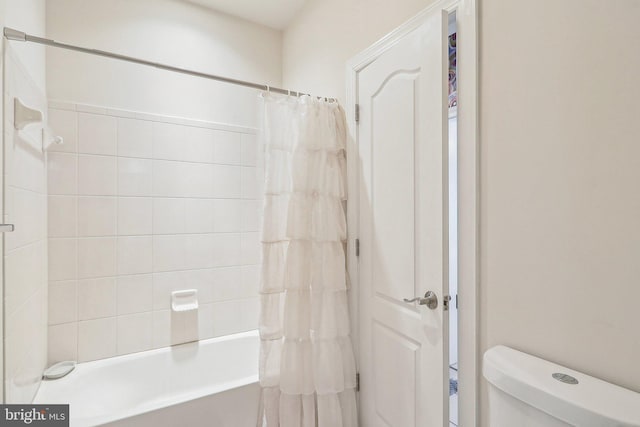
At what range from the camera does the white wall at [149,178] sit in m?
1.84

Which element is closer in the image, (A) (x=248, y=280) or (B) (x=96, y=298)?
(B) (x=96, y=298)

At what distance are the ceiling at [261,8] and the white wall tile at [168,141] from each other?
933 millimetres

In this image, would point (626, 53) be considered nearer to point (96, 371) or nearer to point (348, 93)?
point (348, 93)

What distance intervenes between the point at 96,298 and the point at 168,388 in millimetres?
725

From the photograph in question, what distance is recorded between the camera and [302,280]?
1.60 meters

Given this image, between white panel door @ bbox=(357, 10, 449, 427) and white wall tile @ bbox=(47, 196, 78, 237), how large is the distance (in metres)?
1.69

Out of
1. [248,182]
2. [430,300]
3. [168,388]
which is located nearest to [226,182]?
[248,182]

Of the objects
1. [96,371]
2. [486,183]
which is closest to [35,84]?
[96,371]

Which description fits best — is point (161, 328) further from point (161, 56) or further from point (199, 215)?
point (161, 56)

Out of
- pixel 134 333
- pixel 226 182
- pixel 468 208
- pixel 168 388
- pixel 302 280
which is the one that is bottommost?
pixel 168 388

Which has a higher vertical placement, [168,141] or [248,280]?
[168,141]

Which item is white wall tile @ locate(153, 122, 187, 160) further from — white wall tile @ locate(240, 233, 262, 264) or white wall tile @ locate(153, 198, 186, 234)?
white wall tile @ locate(240, 233, 262, 264)

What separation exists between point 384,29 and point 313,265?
1.22m

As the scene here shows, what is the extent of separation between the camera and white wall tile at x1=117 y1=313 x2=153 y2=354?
77.3 inches
